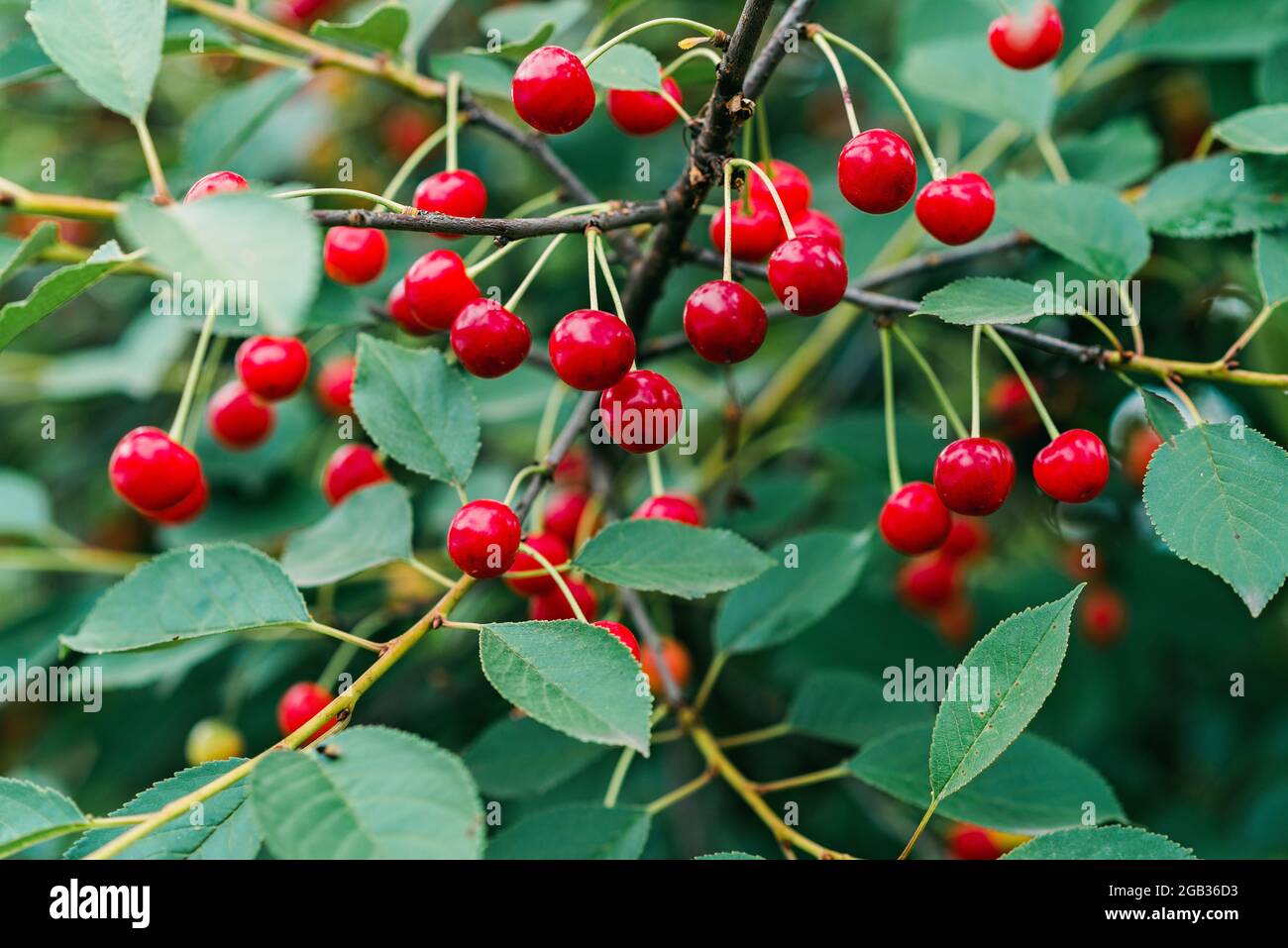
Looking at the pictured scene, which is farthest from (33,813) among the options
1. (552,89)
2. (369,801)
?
(552,89)

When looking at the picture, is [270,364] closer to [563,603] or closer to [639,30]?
[563,603]

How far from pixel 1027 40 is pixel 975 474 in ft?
2.30

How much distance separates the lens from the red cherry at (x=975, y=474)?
1338 mm

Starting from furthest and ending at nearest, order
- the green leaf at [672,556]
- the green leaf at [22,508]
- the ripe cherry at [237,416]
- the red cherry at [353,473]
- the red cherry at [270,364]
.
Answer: the green leaf at [22,508] < the ripe cherry at [237,416] < the red cherry at [353,473] < the red cherry at [270,364] < the green leaf at [672,556]

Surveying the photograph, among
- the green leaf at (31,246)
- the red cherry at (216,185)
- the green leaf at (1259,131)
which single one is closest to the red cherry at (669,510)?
the red cherry at (216,185)

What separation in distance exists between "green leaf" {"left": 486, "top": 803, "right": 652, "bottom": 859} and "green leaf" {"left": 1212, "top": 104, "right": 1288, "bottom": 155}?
4.38 ft

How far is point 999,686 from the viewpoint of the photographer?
1.16 metres

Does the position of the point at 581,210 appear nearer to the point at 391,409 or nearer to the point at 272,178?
the point at 391,409

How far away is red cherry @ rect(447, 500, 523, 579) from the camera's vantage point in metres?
1.21

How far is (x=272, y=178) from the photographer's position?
115 inches

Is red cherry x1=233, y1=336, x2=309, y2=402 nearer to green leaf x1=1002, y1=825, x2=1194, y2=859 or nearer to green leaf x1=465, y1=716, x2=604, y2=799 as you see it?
green leaf x1=465, y1=716, x2=604, y2=799

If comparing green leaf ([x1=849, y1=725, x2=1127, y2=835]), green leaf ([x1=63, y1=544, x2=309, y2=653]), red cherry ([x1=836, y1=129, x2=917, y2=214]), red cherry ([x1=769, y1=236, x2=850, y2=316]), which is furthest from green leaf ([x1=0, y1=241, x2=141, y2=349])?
green leaf ([x1=849, y1=725, x2=1127, y2=835])

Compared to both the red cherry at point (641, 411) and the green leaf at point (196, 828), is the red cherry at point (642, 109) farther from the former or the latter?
the green leaf at point (196, 828)

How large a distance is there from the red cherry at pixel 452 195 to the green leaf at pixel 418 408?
0.20 metres
